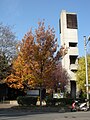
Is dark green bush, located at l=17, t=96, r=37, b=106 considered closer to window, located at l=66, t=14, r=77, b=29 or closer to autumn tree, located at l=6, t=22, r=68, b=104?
autumn tree, located at l=6, t=22, r=68, b=104

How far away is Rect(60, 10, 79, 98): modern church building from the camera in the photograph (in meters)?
59.1

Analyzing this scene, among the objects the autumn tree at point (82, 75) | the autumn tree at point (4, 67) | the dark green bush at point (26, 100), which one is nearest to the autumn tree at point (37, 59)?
the dark green bush at point (26, 100)

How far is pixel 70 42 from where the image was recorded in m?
59.6

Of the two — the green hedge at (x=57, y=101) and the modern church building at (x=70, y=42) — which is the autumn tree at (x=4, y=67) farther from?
the modern church building at (x=70, y=42)

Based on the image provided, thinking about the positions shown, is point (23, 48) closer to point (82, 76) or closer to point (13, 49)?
point (13, 49)

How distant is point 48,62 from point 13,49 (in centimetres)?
1085

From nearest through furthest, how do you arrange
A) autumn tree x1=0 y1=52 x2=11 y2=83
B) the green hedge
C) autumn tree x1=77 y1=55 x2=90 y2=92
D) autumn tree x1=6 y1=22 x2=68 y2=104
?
autumn tree x1=6 y1=22 x2=68 y2=104 → the green hedge → autumn tree x1=0 y1=52 x2=11 y2=83 → autumn tree x1=77 y1=55 x2=90 y2=92

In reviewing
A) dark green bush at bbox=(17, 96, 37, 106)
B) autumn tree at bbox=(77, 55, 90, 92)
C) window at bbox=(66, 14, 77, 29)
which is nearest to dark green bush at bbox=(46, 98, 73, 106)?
dark green bush at bbox=(17, 96, 37, 106)

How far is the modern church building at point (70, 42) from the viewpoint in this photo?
59062 millimetres

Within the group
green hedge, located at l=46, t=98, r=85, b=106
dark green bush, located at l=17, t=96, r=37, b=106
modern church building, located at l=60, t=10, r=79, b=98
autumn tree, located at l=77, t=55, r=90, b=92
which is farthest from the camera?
modern church building, located at l=60, t=10, r=79, b=98

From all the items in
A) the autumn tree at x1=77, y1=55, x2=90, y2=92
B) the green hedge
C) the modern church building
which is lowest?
the green hedge

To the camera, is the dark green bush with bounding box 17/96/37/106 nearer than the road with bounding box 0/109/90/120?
No

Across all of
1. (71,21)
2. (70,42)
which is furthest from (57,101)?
(71,21)

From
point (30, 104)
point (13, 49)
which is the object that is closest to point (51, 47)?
point (30, 104)
